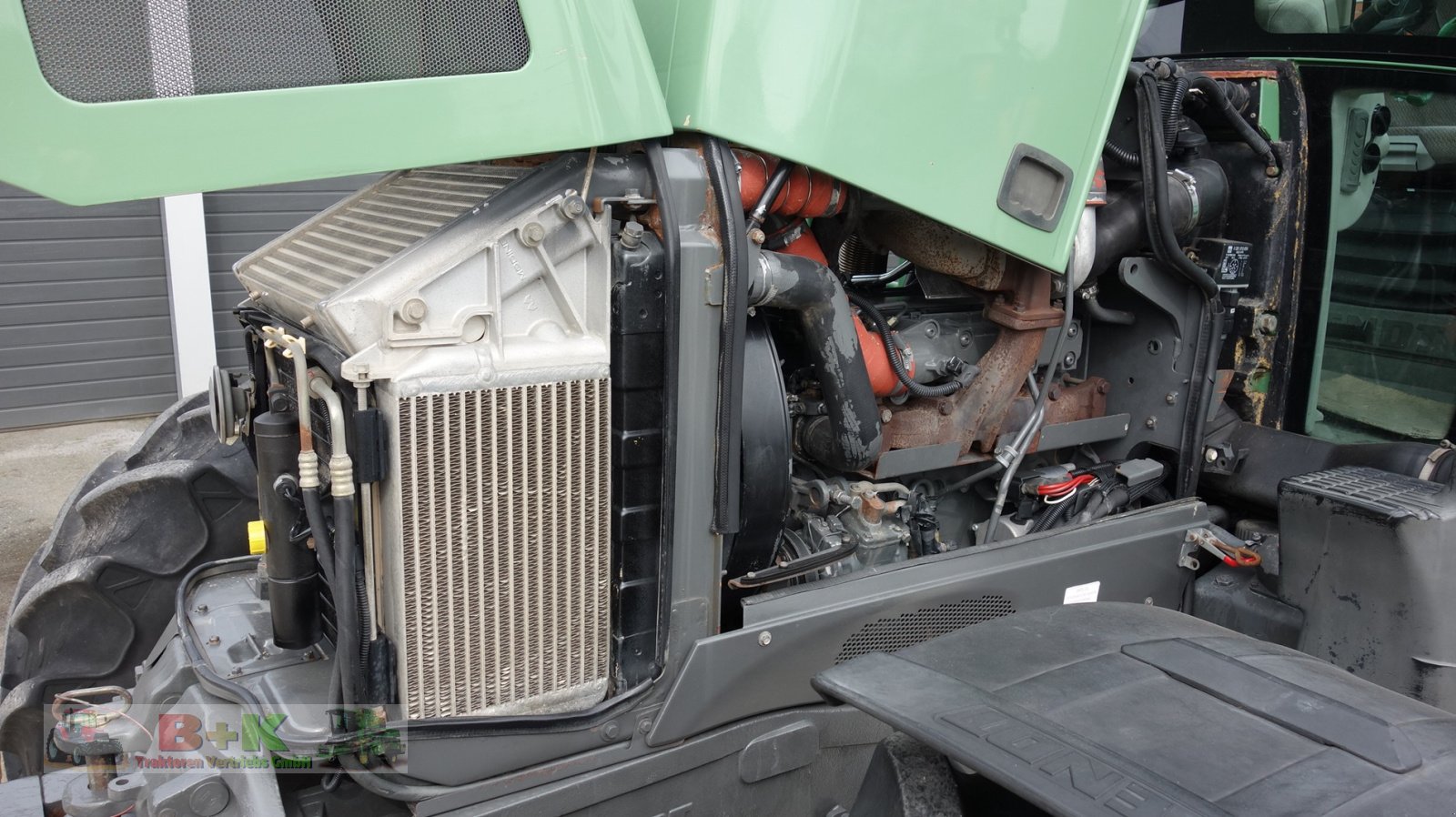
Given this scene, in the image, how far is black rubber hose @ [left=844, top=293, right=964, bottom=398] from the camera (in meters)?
2.23

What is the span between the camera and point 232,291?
22.4 feet

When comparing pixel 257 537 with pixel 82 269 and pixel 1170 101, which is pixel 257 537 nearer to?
pixel 1170 101

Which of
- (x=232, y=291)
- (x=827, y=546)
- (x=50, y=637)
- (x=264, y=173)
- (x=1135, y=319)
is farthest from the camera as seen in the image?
(x=232, y=291)

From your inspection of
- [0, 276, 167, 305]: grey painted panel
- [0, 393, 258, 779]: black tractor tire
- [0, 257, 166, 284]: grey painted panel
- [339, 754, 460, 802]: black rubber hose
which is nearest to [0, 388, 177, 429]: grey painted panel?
[0, 276, 167, 305]: grey painted panel

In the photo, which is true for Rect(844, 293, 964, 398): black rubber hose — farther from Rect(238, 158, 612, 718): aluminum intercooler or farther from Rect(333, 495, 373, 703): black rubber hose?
Rect(333, 495, 373, 703): black rubber hose

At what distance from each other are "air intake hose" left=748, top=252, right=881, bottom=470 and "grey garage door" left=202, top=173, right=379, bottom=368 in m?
5.35

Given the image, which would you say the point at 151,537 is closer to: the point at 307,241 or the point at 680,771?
the point at 307,241

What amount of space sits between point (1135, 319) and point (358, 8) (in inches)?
78.0

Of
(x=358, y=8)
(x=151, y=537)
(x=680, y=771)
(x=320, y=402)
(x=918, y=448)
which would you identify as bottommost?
(x=680, y=771)

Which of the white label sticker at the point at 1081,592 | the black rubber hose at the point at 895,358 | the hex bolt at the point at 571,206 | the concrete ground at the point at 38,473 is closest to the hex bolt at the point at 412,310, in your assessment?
the hex bolt at the point at 571,206

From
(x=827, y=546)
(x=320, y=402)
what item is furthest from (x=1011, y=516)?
(x=320, y=402)

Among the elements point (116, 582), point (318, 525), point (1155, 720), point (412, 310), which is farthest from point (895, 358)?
point (116, 582)

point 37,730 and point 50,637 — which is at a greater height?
point 50,637

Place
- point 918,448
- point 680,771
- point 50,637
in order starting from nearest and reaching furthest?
point 680,771, point 918,448, point 50,637
